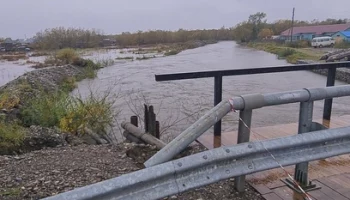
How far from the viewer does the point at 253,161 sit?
7.18ft

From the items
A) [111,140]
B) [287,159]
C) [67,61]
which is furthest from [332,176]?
[67,61]

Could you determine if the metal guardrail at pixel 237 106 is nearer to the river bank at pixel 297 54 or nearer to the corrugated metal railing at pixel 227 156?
the corrugated metal railing at pixel 227 156

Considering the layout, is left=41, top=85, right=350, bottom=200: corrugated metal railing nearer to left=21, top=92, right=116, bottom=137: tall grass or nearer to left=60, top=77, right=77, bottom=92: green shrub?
left=21, top=92, right=116, bottom=137: tall grass

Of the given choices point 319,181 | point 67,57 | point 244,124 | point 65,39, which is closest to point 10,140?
point 244,124

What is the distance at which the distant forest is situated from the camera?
62281 millimetres

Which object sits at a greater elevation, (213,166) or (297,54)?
(213,166)

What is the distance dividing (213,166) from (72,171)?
1870 millimetres

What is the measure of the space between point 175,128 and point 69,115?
2.65 metres

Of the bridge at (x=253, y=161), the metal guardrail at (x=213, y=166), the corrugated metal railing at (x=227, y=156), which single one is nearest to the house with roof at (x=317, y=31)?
the bridge at (x=253, y=161)

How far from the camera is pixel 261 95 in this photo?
238 centimetres

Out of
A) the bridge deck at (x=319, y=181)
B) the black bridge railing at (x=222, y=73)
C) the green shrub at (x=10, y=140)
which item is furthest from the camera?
the green shrub at (x=10, y=140)

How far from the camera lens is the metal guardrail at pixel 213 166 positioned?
1632 millimetres

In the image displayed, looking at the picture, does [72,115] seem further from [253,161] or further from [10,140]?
[253,161]

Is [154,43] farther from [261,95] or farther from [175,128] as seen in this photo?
[261,95]
